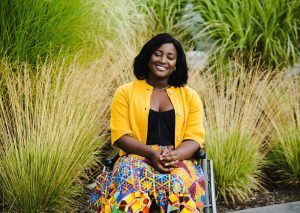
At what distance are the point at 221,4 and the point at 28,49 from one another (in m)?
2.95

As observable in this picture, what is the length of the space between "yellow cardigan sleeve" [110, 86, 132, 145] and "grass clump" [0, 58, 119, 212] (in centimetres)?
64

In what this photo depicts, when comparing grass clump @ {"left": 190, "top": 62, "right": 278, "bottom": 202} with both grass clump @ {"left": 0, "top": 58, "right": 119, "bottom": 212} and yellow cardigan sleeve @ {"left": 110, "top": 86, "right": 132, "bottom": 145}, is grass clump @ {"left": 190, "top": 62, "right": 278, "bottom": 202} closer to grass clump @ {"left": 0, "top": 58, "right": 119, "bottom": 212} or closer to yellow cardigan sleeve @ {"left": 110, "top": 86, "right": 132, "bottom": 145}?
grass clump @ {"left": 0, "top": 58, "right": 119, "bottom": 212}

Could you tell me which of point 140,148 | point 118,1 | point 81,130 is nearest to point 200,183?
point 140,148

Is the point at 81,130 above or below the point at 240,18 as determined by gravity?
below

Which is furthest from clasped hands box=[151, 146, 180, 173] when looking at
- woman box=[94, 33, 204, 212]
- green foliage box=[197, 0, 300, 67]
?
green foliage box=[197, 0, 300, 67]

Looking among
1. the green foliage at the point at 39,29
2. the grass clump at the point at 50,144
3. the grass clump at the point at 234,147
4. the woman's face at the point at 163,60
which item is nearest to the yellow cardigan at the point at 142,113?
the woman's face at the point at 163,60

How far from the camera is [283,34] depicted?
701cm

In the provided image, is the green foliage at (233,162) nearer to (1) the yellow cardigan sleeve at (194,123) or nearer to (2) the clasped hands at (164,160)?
(1) the yellow cardigan sleeve at (194,123)

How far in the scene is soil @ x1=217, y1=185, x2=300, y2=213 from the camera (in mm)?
4570

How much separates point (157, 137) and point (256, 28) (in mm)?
4144

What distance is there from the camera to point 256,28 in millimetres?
7211

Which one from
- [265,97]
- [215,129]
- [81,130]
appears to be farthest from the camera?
[265,97]

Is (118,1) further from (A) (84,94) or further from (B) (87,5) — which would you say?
(A) (84,94)

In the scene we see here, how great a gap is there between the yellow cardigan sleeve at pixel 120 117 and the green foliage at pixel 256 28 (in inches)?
134
